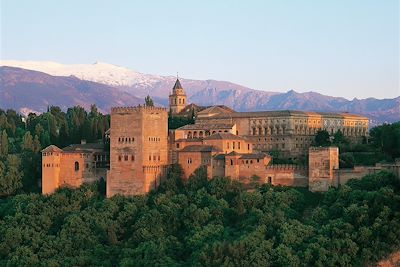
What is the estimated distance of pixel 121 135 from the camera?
1731 inches

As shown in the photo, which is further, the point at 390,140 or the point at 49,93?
the point at 49,93

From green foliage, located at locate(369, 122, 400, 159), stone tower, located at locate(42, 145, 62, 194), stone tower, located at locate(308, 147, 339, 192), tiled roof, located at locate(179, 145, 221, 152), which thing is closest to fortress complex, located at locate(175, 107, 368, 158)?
tiled roof, located at locate(179, 145, 221, 152)

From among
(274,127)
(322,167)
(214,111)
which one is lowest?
(322,167)

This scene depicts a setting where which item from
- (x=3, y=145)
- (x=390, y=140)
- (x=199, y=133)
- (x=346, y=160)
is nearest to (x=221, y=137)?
(x=199, y=133)

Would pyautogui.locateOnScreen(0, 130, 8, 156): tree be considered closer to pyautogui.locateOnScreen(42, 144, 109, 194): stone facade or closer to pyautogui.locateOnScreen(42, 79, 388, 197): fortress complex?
pyautogui.locateOnScreen(42, 79, 388, 197): fortress complex

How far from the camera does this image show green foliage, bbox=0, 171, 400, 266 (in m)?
34.7

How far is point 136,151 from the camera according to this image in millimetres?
43344

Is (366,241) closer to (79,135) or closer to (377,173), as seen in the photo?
(377,173)

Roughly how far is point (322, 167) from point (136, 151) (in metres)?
9.90

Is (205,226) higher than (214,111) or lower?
lower

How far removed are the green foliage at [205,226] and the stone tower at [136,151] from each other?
2.43ft

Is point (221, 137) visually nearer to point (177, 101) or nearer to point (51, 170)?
point (51, 170)

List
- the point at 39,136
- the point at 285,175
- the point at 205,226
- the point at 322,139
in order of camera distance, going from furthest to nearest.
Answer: the point at 39,136, the point at 322,139, the point at 285,175, the point at 205,226

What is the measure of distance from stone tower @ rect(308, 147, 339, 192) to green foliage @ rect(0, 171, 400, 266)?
2.04 ft
